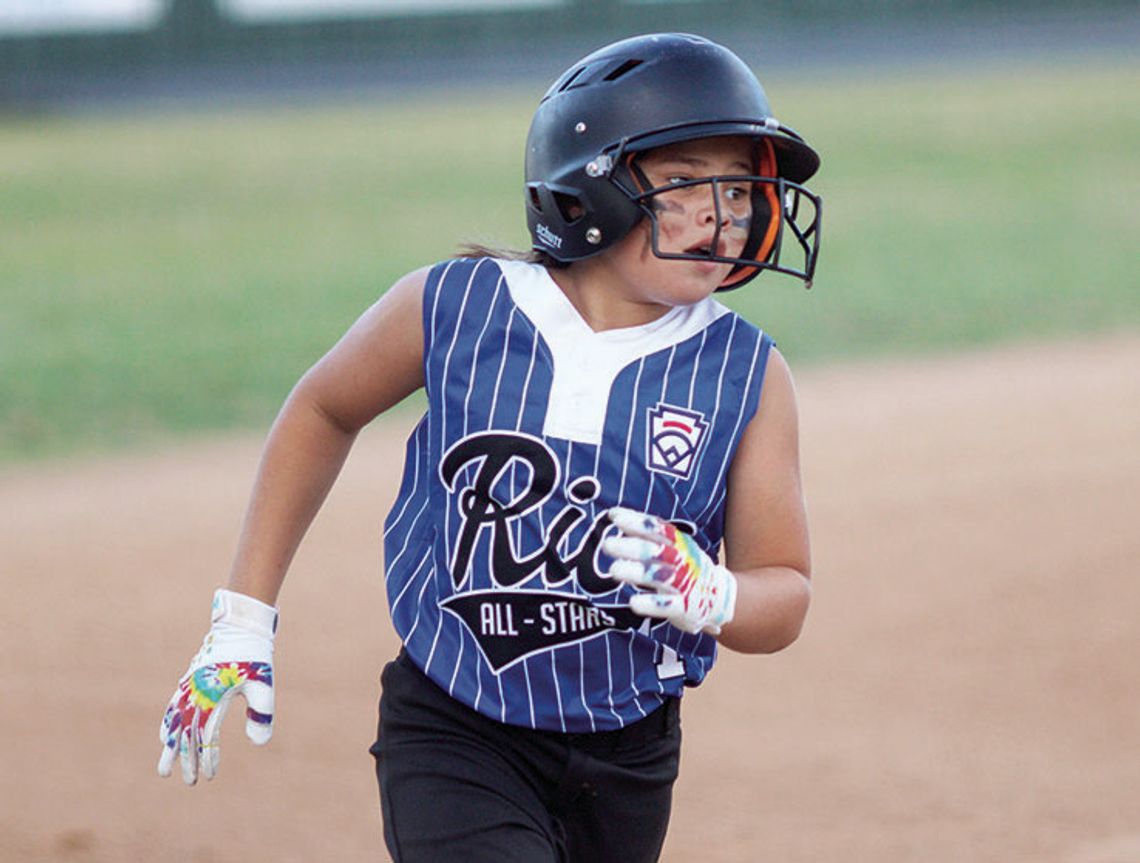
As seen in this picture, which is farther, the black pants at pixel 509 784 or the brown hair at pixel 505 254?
the brown hair at pixel 505 254

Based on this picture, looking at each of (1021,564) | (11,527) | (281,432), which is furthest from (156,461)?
(281,432)

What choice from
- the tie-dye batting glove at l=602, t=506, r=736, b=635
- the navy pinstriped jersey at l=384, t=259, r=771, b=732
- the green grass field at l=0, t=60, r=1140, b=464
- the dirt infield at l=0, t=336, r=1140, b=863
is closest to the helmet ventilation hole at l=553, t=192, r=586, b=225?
the navy pinstriped jersey at l=384, t=259, r=771, b=732

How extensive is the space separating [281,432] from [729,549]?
66 centimetres

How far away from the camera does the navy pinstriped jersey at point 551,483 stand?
2209 millimetres

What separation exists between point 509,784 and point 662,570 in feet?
1.36

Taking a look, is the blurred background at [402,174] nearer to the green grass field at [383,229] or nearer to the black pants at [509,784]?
the green grass field at [383,229]

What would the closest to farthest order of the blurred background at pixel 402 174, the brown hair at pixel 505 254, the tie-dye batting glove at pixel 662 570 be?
the tie-dye batting glove at pixel 662 570
the brown hair at pixel 505 254
the blurred background at pixel 402 174

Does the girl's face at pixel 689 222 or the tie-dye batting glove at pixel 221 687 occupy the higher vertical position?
the girl's face at pixel 689 222

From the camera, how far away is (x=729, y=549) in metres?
2.30

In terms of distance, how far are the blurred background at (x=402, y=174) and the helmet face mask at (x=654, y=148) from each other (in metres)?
5.82

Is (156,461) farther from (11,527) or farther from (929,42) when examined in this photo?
(929,42)

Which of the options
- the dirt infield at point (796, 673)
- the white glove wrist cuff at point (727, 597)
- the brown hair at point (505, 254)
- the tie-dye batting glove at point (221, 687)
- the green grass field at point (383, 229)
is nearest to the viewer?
the white glove wrist cuff at point (727, 597)

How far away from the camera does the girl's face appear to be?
Answer: 2.21 metres

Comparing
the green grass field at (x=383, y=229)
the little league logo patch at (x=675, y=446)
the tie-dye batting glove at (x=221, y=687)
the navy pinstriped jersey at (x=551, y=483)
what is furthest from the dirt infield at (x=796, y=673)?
the green grass field at (x=383, y=229)
